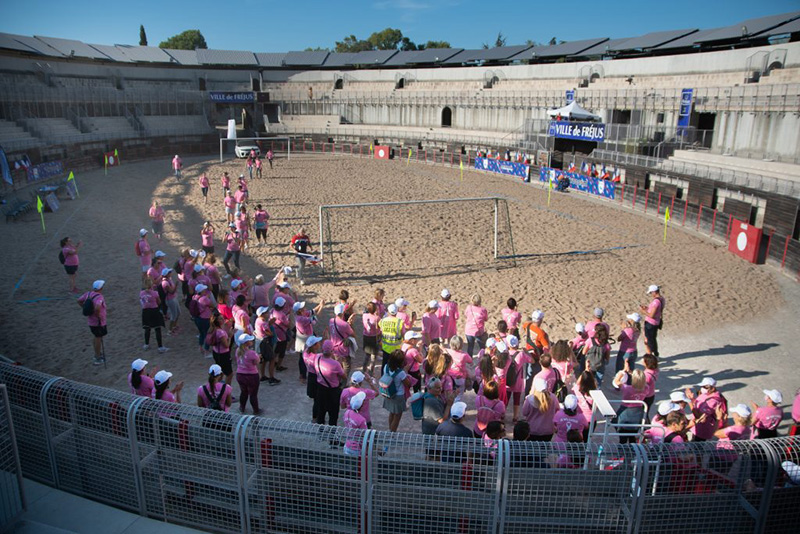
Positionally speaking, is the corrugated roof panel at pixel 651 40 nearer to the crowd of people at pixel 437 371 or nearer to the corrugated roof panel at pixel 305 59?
the corrugated roof panel at pixel 305 59

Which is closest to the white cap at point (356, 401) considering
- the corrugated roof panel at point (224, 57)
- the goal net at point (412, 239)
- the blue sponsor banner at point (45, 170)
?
the goal net at point (412, 239)

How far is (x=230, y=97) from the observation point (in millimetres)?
50594

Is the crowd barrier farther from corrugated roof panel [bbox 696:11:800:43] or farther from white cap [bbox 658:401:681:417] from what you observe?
corrugated roof panel [bbox 696:11:800:43]

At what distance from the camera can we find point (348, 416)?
622cm

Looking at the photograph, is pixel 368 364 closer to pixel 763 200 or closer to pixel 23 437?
pixel 23 437

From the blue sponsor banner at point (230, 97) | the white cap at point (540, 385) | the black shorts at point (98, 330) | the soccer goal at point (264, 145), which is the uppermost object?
the blue sponsor banner at point (230, 97)

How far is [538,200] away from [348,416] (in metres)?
22.0

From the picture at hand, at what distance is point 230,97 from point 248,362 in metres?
47.8

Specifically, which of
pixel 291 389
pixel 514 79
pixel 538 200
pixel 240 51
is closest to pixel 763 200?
pixel 538 200

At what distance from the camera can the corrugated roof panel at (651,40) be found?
142 ft

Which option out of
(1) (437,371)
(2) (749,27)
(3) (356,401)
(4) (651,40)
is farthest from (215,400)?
(4) (651,40)

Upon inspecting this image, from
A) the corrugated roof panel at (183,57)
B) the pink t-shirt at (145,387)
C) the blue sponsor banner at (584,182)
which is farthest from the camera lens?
the corrugated roof panel at (183,57)

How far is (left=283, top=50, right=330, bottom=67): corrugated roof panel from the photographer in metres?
62.4

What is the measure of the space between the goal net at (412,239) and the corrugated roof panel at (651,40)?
29.8m
